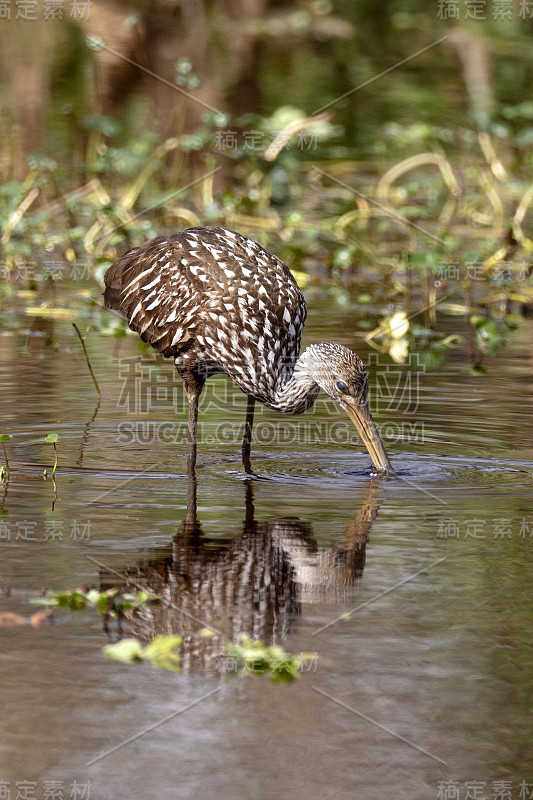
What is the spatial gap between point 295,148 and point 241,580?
14.1 metres

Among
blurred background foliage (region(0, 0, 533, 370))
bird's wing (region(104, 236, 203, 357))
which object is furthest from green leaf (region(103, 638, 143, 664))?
blurred background foliage (region(0, 0, 533, 370))

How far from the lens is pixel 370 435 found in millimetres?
8195

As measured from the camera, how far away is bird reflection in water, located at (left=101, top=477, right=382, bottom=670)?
18.6 ft

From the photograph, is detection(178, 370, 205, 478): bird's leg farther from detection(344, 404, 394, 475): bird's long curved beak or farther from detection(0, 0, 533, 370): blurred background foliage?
detection(0, 0, 533, 370): blurred background foliage

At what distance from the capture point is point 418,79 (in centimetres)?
2705

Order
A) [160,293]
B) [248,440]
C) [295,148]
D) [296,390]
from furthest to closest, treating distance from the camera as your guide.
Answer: [295,148] → [160,293] → [248,440] → [296,390]

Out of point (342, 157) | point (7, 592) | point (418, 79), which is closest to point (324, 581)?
point (7, 592)

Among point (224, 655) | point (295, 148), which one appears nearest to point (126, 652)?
point (224, 655)

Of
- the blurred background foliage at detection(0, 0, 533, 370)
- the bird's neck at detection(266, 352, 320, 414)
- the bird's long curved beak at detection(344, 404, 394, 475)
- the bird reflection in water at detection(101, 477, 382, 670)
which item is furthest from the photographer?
the blurred background foliage at detection(0, 0, 533, 370)

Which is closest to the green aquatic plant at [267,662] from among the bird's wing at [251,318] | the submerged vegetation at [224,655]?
the submerged vegetation at [224,655]

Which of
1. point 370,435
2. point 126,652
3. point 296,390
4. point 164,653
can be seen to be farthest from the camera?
point 296,390

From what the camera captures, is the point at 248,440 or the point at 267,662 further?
the point at 248,440

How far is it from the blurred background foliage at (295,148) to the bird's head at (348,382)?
11.2ft

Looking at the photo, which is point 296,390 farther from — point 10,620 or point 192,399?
point 10,620
